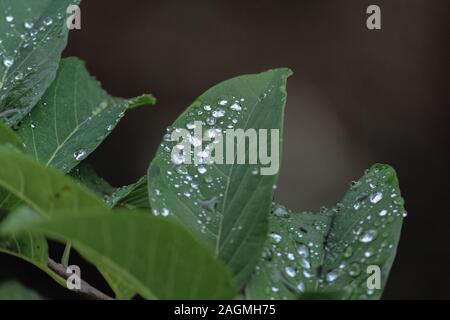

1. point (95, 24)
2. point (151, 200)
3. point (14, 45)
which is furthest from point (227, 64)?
point (151, 200)

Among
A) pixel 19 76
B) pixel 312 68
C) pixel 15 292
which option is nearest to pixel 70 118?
pixel 19 76

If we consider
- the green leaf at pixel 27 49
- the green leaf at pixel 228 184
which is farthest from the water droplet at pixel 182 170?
the green leaf at pixel 27 49

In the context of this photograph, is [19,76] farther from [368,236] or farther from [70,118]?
[368,236]

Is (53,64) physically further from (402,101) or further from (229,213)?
(402,101)

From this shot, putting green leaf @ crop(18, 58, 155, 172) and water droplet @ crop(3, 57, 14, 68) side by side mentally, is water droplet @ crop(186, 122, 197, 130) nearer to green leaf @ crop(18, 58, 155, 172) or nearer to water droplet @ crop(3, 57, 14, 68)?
green leaf @ crop(18, 58, 155, 172)

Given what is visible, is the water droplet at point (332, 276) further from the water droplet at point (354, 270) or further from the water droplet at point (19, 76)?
the water droplet at point (19, 76)
